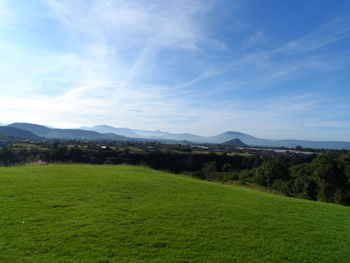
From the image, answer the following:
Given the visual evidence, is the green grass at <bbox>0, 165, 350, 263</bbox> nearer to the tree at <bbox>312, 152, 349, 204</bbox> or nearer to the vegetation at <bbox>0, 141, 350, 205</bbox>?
the vegetation at <bbox>0, 141, 350, 205</bbox>

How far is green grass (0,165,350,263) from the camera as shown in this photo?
3723 millimetres

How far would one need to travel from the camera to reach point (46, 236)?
4.07 meters

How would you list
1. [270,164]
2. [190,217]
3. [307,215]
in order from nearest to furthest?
[190,217], [307,215], [270,164]

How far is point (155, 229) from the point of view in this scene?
15.3 ft

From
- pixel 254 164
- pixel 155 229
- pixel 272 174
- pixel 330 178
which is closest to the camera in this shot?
pixel 155 229

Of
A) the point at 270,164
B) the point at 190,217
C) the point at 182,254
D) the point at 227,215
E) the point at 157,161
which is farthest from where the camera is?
the point at 157,161

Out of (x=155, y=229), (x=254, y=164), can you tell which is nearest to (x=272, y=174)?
(x=254, y=164)

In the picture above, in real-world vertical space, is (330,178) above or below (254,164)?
above

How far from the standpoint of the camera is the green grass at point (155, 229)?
372cm

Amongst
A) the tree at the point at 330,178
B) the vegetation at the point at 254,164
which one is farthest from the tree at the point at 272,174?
the tree at the point at 330,178

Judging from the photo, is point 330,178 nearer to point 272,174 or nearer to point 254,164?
point 272,174

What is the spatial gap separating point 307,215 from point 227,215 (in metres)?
3.10

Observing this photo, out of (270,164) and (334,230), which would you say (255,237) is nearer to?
(334,230)

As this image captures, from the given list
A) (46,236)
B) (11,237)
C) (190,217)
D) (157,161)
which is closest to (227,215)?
(190,217)
